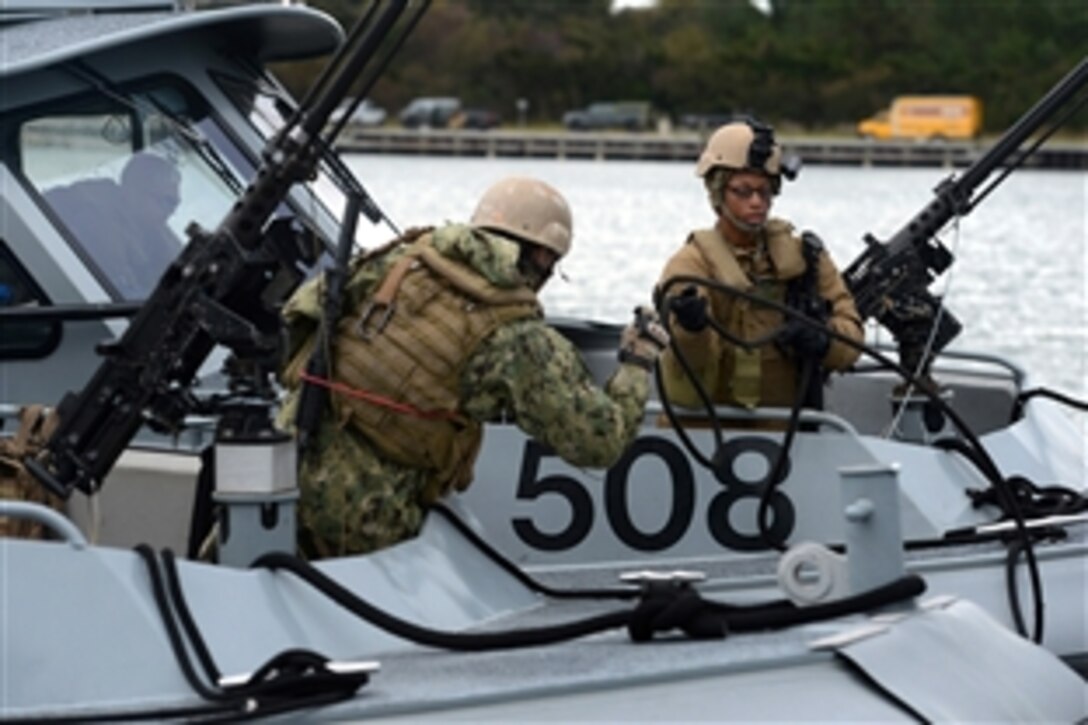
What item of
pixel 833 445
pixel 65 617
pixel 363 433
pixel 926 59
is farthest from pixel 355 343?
pixel 926 59

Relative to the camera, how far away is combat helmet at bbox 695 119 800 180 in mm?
7688

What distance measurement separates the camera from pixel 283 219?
23.2 feet

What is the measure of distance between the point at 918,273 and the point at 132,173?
2.43 metres

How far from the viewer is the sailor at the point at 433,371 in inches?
239

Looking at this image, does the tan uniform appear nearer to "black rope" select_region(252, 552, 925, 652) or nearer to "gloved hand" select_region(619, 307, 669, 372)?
"gloved hand" select_region(619, 307, 669, 372)

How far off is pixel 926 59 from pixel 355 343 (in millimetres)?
→ 74592

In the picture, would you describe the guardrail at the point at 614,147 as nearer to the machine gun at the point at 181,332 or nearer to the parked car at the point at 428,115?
the parked car at the point at 428,115

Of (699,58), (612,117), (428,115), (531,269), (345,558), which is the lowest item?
(345,558)

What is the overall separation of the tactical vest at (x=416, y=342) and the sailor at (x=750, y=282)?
155 cm

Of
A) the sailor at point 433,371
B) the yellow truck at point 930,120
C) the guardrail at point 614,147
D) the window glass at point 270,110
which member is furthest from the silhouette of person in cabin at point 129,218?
the yellow truck at point 930,120

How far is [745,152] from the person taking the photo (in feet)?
25.2

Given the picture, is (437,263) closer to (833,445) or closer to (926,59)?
(833,445)

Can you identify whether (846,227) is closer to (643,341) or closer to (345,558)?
(643,341)

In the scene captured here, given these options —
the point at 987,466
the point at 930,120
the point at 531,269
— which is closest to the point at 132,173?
the point at 531,269
